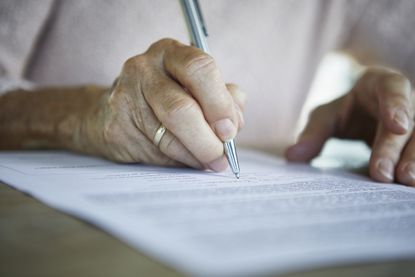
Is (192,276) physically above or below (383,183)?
above

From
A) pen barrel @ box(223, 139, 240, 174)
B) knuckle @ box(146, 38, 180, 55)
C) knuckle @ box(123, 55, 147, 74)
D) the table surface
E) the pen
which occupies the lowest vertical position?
pen barrel @ box(223, 139, 240, 174)

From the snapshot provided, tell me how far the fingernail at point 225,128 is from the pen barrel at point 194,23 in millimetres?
120

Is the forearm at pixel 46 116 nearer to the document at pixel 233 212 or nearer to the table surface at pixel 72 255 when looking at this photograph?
the document at pixel 233 212

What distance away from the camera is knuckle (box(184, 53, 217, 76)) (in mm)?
590

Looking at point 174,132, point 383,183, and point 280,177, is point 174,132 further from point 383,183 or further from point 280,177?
point 383,183

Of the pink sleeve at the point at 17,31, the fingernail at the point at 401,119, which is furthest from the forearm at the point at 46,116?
the fingernail at the point at 401,119

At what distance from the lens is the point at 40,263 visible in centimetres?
29

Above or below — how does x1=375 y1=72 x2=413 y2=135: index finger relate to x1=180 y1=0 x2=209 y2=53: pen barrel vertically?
below

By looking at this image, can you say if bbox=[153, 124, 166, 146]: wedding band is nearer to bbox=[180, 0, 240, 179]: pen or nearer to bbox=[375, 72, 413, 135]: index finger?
bbox=[180, 0, 240, 179]: pen

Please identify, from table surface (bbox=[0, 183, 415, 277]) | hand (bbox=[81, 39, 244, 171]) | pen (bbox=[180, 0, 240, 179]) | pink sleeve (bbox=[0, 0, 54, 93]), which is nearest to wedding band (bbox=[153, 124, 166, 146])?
hand (bbox=[81, 39, 244, 171])

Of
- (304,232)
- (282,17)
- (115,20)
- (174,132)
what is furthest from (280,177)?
(282,17)

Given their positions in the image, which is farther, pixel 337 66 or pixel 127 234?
pixel 337 66

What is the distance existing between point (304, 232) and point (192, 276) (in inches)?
4.7

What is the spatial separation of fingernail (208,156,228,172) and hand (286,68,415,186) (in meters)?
0.21
